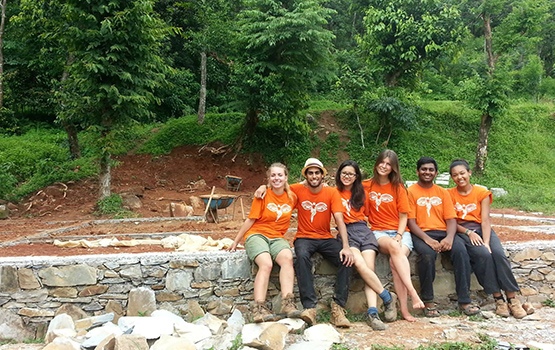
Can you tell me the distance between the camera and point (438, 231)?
456 cm

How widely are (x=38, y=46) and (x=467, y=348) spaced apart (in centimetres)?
1575

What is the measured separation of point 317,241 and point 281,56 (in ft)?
34.3

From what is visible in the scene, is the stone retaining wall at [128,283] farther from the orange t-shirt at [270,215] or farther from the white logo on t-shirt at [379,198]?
the white logo on t-shirt at [379,198]

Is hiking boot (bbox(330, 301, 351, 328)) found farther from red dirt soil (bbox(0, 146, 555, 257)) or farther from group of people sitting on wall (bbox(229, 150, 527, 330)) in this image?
red dirt soil (bbox(0, 146, 555, 257))

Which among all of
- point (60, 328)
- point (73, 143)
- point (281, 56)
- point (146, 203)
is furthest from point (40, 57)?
point (60, 328)

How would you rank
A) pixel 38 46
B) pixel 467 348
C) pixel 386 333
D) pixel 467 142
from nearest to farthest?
pixel 467 348
pixel 386 333
pixel 38 46
pixel 467 142

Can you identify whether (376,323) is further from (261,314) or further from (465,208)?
(465,208)

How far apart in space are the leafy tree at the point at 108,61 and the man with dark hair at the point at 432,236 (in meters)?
7.11

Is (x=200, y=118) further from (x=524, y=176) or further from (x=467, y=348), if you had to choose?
(x=467, y=348)

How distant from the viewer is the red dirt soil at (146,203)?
21.1 ft

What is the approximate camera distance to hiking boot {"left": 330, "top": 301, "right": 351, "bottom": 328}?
3965mm

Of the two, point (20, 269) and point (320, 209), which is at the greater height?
point (320, 209)

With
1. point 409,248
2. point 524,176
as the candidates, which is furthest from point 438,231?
point 524,176

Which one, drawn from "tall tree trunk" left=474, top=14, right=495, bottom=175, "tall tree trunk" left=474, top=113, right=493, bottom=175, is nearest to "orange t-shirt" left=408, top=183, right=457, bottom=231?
"tall tree trunk" left=474, top=14, right=495, bottom=175
